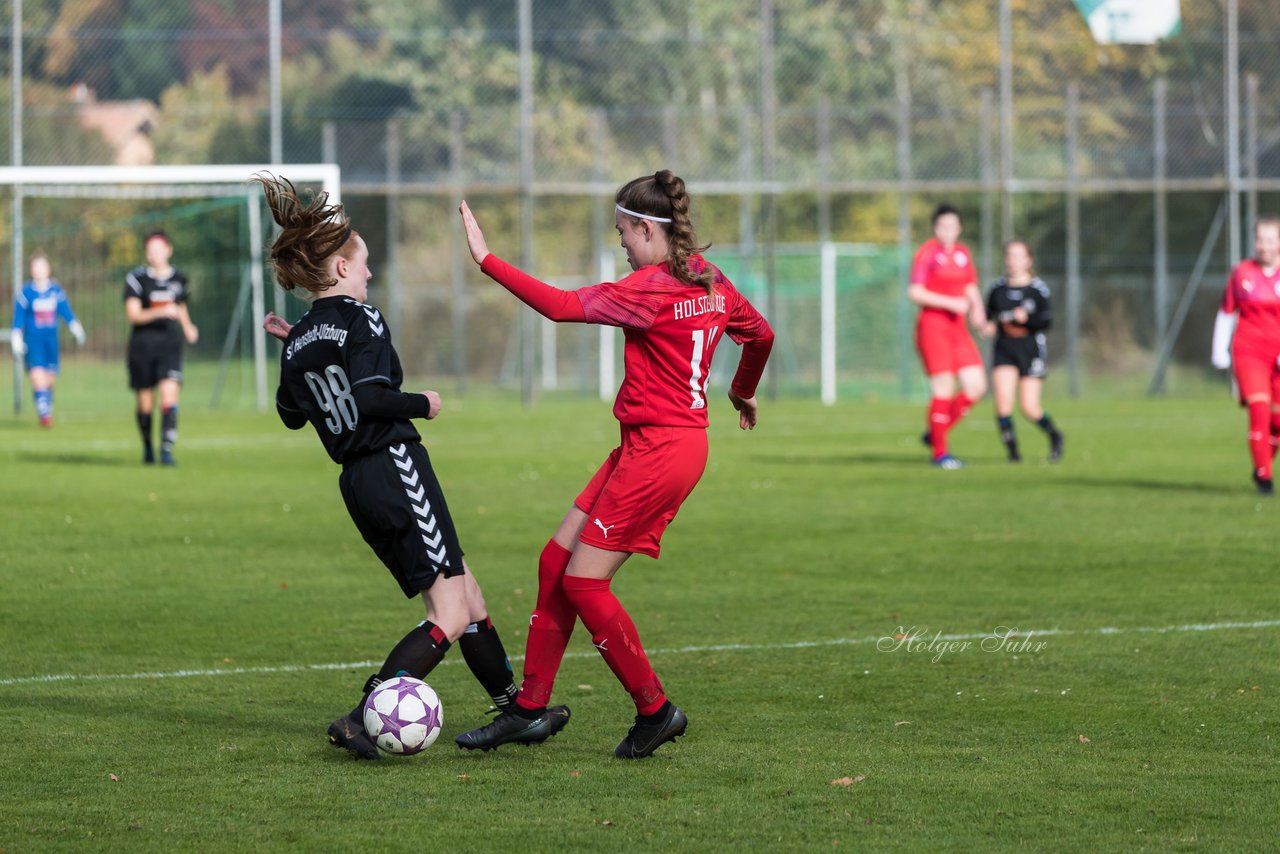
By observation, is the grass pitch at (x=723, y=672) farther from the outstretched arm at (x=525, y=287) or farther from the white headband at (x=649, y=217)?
the white headband at (x=649, y=217)

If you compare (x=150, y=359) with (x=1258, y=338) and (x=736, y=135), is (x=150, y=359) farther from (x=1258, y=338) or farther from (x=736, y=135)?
(x=736, y=135)

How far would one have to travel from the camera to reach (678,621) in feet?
27.3

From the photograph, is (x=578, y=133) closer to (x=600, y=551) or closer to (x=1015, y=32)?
(x=1015, y=32)

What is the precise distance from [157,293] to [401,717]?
11.8 metres

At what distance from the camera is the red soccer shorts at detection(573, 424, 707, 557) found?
5.64 m

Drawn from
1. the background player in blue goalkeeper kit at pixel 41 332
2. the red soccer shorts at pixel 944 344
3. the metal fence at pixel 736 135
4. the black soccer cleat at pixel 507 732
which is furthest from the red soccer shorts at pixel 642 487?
the metal fence at pixel 736 135

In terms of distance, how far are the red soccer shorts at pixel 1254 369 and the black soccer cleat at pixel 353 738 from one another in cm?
919

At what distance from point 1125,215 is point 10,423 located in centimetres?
1805

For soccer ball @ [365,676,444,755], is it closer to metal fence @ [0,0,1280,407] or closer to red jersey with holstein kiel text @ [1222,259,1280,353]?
red jersey with holstein kiel text @ [1222,259,1280,353]

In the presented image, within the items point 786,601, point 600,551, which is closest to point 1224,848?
point 600,551

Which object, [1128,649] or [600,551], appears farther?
[1128,649]

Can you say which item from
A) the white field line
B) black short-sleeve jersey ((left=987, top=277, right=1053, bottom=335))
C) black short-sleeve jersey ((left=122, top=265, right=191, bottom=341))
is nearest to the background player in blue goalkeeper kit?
black short-sleeve jersey ((left=122, top=265, right=191, bottom=341))

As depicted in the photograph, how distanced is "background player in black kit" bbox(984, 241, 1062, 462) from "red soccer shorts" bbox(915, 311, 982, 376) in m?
0.29

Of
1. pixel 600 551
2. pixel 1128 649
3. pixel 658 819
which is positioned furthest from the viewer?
pixel 1128 649
